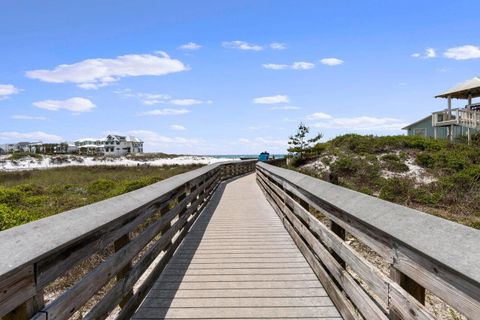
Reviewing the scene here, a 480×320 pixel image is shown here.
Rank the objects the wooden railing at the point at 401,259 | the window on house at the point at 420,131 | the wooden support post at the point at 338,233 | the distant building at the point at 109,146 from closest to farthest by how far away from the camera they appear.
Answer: the wooden railing at the point at 401,259, the wooden support post at the point at 338,233, the window on house at the point at 420,131, the distant building at the point at 109,146

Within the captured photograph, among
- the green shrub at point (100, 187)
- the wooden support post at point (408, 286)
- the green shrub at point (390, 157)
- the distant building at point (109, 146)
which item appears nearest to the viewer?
the wooden support post at point (408, 286)

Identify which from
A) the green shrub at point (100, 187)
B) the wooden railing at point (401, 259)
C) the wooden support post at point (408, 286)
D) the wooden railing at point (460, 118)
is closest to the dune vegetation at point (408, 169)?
the wooden railing at point (460, 118)

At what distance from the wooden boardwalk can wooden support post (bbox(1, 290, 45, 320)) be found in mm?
1744

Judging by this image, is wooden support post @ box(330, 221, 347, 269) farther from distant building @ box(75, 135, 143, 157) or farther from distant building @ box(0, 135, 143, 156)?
distant building @ box(0, 135, 143, 156)

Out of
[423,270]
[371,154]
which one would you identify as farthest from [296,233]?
[371,154]

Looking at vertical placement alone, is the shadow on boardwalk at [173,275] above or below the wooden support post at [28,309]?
below

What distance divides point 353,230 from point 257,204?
349 inches

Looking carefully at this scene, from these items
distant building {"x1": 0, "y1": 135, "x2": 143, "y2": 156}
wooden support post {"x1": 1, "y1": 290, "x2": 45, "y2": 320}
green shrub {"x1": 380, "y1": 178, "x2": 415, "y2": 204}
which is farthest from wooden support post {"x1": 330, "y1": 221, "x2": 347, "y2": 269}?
distant building {"x1": 0, "y1": 135, "x2": 143, "y2": 156}

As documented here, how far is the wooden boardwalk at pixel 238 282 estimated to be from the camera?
383cm

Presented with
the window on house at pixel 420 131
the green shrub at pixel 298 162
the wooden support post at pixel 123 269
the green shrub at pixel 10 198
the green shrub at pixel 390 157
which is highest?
the window on house at pixel 420 131

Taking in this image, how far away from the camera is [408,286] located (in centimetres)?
239

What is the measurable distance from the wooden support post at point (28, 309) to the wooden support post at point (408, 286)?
2.23m

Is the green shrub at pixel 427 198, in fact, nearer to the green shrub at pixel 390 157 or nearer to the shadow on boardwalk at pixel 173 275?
the shadow on boardwalk at pixel 173 275

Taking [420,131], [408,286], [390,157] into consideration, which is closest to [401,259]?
[408,286]
